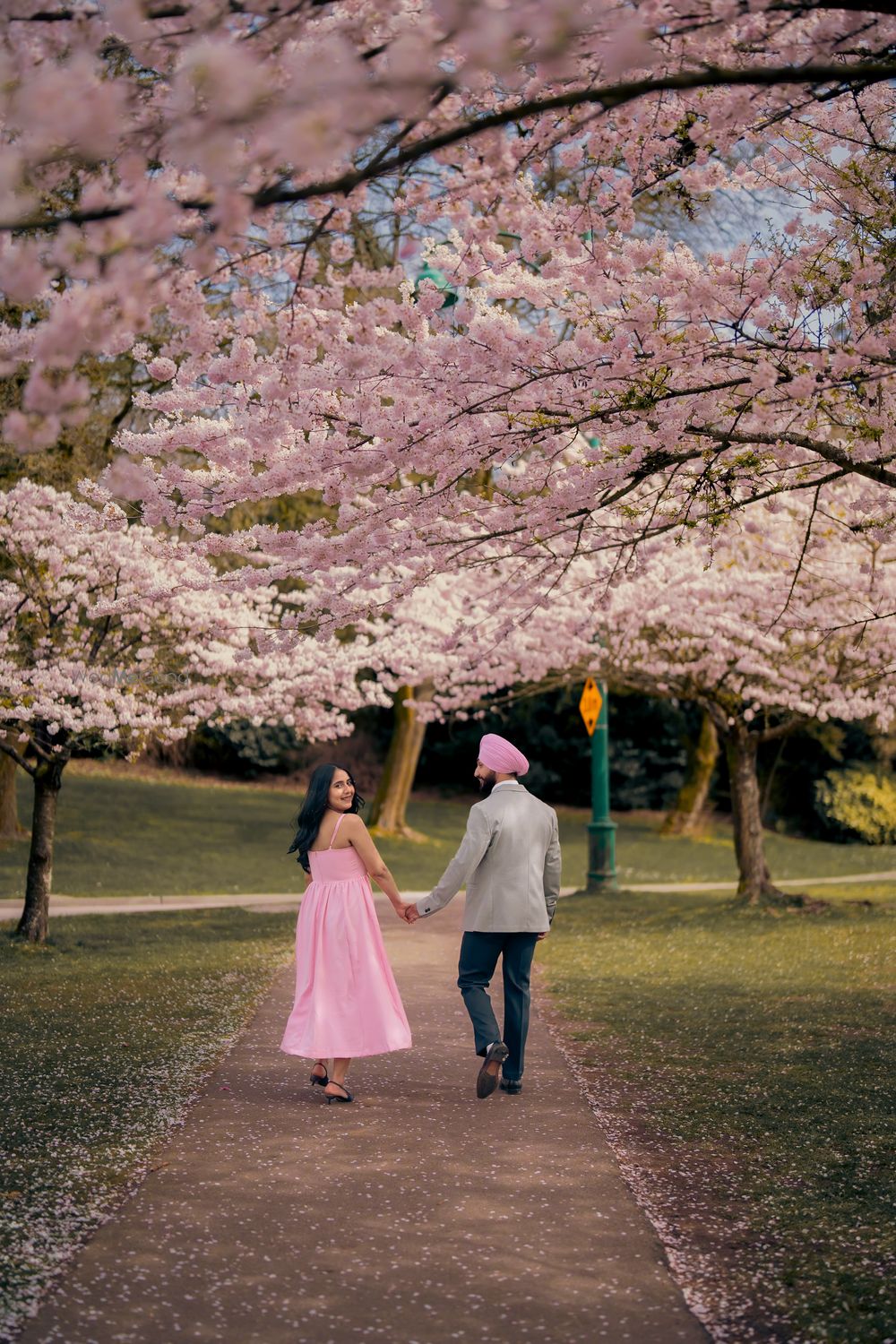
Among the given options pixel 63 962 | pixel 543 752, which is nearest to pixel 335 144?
pixel 63 962

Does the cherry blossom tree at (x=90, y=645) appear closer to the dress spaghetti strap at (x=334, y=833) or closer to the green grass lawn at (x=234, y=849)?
the dress spaghetti strap at (x=334, y=833)

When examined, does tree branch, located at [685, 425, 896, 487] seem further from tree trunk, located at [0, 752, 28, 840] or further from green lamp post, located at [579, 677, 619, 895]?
tree trunk, located at [0, 752, 28, 840]

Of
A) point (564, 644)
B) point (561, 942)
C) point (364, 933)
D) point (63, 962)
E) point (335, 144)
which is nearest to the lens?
point (335, 144)

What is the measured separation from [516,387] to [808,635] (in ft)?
37.6

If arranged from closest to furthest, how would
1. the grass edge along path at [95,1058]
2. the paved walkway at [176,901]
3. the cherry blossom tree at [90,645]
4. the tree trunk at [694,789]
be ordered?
the grass edge along path at [95,1058], the cherry blossom tree at [90,645], the paved walkway at [176,901], the tree trunk at [694,789]

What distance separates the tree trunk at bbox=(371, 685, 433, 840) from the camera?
31797mm

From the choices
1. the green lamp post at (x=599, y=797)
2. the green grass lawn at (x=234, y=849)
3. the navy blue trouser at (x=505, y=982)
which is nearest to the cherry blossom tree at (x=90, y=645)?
the navy blue trouser at (x=505, y=982)

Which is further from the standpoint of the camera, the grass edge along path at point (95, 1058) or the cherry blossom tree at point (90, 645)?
the cherry blossom tree at point (90, 645)

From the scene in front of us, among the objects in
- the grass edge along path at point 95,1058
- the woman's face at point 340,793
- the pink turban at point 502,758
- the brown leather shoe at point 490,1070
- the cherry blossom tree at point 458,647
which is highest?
the cherry blossom tree at point 458,647

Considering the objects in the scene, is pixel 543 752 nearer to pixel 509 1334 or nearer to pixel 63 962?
pixel 63 962

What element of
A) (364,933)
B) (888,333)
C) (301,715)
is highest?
(888,333)

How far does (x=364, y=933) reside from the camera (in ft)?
25.3

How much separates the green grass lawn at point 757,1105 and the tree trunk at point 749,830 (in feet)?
11.4

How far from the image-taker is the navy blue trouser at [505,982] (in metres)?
7.74
